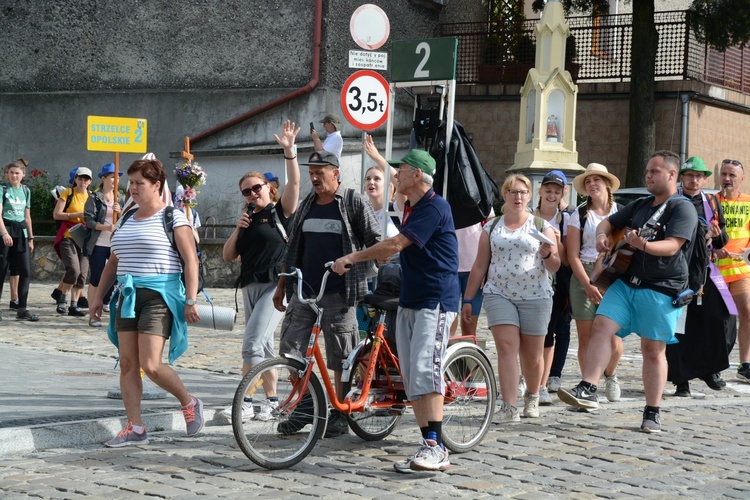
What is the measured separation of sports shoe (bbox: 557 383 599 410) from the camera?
27.2 feet

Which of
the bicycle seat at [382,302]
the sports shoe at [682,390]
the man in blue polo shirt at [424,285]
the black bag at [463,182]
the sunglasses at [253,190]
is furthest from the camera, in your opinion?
the sports shoe at [682,390]

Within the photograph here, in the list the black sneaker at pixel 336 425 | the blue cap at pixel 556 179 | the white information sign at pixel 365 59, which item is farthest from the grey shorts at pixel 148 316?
the white information sign at pixel 365 59

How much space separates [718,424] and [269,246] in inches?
136

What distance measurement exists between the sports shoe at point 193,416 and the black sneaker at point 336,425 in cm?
82

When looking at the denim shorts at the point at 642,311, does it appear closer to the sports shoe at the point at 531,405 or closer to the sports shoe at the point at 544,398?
the sports shoe at the point at 531,405

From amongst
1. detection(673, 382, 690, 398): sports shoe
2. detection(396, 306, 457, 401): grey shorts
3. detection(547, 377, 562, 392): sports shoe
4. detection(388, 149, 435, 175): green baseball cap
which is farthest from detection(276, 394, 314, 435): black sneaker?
detection(673, 382, 690, 398): sports shoe

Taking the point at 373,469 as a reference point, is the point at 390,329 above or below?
above

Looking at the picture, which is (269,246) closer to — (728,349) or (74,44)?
(728,349)

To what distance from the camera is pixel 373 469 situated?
22.2ft

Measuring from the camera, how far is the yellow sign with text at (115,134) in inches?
580

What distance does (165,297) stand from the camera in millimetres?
7422

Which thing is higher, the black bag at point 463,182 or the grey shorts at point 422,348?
the black bag at point 463,182

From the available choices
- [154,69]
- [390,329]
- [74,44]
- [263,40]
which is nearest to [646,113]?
[263,40]

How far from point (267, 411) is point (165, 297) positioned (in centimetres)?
115
